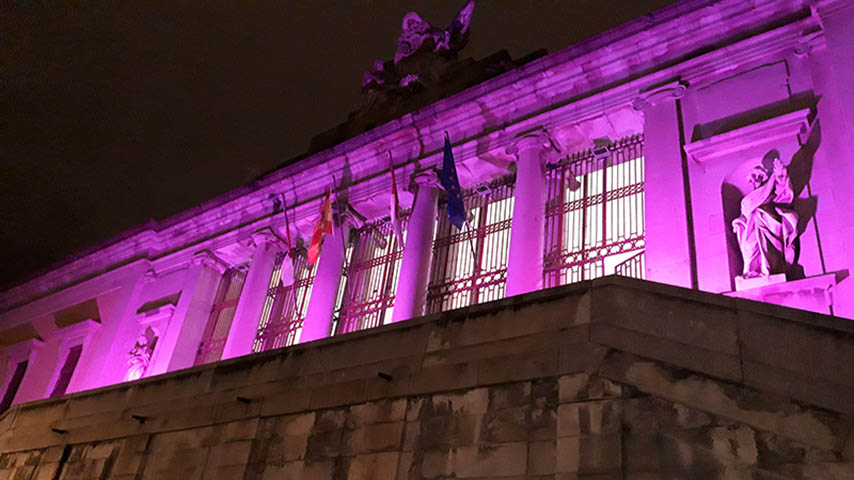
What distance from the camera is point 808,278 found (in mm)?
11656

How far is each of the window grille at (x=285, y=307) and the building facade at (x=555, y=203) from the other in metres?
0.07

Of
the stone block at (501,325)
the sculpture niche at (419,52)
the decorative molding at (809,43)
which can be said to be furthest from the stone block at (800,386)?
the sculpture niche at (419,52)

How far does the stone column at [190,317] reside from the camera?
2194cm

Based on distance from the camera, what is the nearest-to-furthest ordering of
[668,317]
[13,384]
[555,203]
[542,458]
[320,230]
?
[542,458], [668,317], [555,203], [320,230], [13,384]

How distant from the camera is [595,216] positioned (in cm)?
1583

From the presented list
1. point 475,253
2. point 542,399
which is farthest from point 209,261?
point 542,399

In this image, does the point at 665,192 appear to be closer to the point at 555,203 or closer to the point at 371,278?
the point at 555,203

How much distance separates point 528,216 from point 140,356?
1377 cm

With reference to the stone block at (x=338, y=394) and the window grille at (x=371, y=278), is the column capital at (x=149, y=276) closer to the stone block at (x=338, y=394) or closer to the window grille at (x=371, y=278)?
the window grille at (x=371, y=278)

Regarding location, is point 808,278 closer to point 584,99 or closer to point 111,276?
point 584,99

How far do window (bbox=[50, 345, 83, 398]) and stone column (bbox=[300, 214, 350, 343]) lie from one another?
464 inches

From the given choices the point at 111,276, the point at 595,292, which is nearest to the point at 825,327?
the point at 595,292

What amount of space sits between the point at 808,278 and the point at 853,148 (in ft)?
8.07

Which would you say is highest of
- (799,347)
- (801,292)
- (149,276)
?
(149,276)
